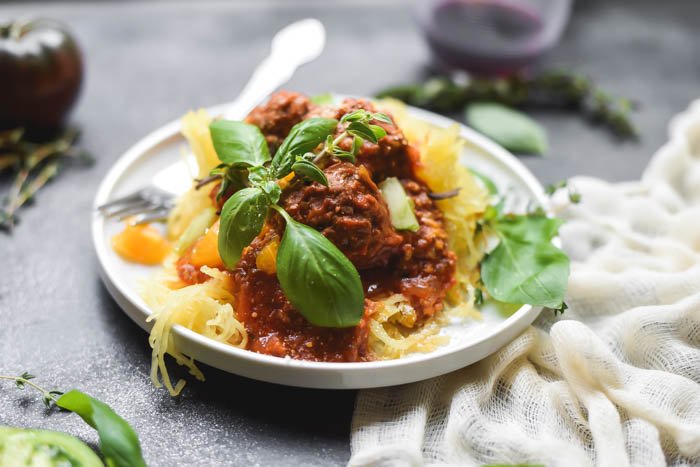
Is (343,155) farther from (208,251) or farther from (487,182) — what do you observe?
(487,182)

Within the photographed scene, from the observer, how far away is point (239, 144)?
10.8 feet

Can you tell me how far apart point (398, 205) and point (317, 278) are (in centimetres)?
72

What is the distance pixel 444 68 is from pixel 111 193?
2970mm

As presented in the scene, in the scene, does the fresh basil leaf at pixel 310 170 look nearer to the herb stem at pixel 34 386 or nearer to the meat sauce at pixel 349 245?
the meat sauce at pixel 349 245

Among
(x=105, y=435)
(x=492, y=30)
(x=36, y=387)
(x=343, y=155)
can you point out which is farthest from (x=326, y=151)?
(x=492, y=30)

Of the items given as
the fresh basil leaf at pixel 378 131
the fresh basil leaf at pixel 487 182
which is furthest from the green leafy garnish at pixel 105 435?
the fresh basil leaf at pixel 487 182

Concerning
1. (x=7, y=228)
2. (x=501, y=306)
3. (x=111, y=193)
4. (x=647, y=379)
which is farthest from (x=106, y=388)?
(x=647, y=379)

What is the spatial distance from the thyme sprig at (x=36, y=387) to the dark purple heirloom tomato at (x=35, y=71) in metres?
2.03

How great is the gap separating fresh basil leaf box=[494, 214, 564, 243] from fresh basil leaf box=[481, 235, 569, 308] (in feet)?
0.16

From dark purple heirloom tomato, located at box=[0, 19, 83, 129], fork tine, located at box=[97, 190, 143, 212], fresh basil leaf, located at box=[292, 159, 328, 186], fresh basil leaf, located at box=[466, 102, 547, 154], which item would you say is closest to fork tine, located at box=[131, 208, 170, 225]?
fork tine, located at box=[97, 190, 143, 212]

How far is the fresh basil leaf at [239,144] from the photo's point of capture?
3.23 metres

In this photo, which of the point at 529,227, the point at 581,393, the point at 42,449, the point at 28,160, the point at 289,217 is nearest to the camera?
the point at 42,449

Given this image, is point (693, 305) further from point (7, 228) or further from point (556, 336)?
point (7, 228)

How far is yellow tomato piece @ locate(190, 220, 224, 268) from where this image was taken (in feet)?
10.9
